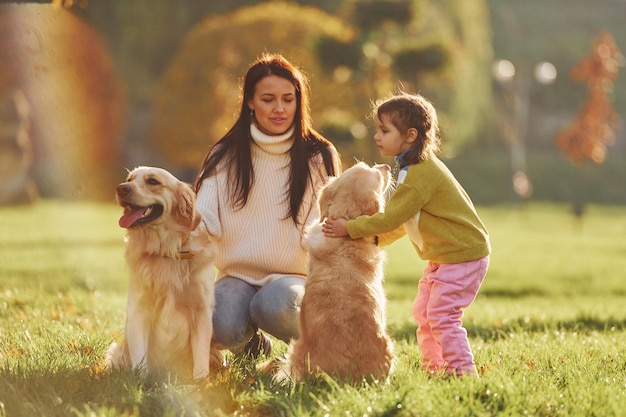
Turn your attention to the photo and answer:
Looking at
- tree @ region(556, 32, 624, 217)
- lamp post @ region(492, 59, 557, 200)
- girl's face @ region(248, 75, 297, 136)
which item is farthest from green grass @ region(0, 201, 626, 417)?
lamp post @ region(492, 59, 557, 200)

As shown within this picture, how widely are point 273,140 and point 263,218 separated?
48 centimetres

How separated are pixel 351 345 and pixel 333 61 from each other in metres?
14.9

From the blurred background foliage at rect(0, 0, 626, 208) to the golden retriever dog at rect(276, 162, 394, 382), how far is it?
41.9 ft

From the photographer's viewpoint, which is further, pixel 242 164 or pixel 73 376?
pixel 242 164

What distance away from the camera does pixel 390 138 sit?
4.42 meters

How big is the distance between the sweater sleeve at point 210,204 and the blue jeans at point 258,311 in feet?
1.17

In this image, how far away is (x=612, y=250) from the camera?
16.4 m

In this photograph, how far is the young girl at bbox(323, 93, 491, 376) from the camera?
4.32 meters

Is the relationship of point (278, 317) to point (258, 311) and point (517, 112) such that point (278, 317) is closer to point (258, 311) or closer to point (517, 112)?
point (258, 311)

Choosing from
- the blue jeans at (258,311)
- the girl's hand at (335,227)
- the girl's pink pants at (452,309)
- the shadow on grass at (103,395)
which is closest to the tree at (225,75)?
the blue jeans at (258,311)

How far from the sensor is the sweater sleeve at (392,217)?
13.7ft

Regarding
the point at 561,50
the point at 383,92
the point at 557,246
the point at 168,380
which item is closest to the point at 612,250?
the point at 557,246

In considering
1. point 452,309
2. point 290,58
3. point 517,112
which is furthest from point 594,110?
point 452,309

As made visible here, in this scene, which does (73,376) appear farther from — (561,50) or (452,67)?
(561,50)
